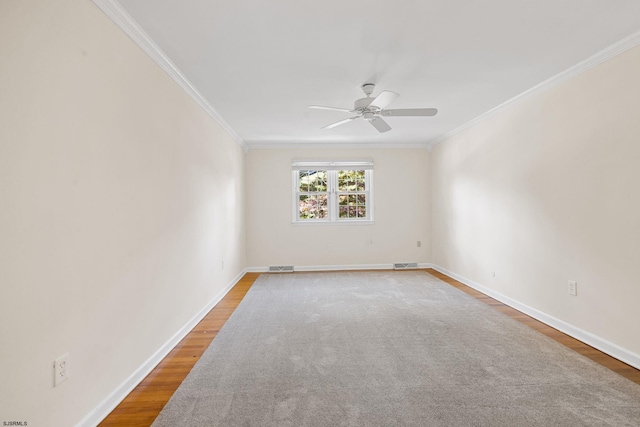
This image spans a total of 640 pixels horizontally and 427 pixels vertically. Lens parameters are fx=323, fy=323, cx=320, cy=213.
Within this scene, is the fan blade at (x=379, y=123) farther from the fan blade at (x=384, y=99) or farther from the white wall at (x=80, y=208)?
the white wall at (x=80, y=208)

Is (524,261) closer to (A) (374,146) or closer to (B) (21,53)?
(A) (374,146)

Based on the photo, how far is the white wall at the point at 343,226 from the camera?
19.7 ft

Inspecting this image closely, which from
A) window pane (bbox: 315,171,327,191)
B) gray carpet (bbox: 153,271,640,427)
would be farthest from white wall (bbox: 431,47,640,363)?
window pane (bbox: 315,171,327,191)

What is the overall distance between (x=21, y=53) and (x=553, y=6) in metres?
2.75

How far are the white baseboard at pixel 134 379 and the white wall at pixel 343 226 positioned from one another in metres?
2.65

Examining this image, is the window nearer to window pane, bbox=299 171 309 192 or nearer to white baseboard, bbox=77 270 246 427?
window pane, bbox=299 171 309 192

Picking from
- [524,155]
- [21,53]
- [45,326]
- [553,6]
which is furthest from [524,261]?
[21,53]

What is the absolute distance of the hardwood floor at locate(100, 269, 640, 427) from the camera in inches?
73.1

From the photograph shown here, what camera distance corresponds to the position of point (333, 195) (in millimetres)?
6258

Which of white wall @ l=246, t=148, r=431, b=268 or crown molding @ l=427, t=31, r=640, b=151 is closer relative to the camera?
crown molding @ l=427, t=31, r=640, b=151

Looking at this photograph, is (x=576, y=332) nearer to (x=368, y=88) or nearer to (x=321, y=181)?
(x=368, y=88)

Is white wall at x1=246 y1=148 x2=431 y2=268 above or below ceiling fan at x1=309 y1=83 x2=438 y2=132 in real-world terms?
below

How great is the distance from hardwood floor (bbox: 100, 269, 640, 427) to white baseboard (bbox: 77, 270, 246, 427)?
3 cm

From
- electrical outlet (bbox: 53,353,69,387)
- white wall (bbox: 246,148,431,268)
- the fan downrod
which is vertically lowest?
electrical outlet (bbox: 53,353,69,387)
